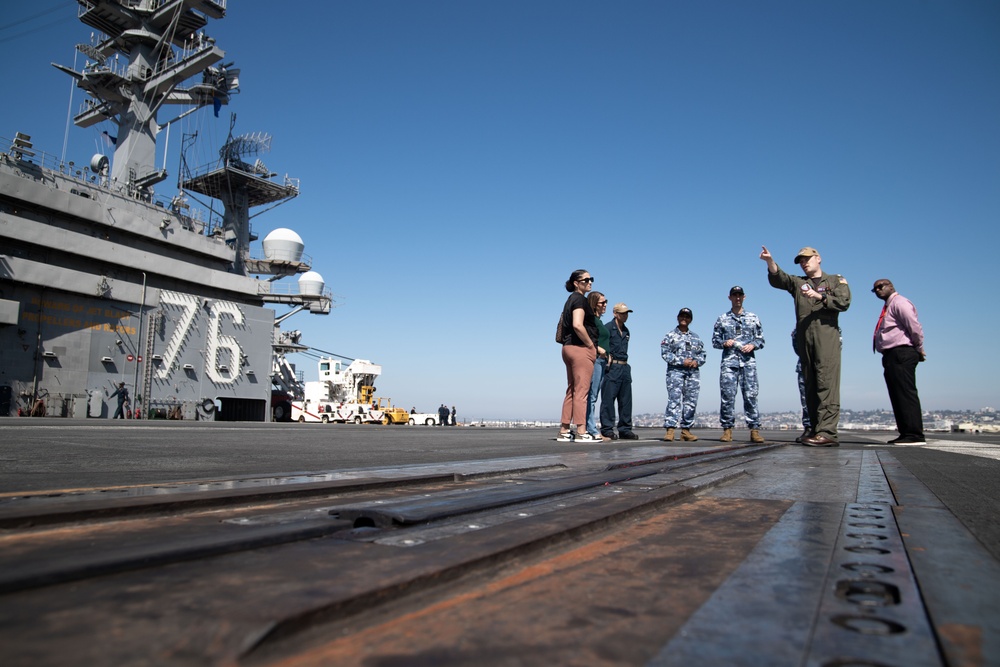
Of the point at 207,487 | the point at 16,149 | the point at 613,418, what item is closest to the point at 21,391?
the point at 16,149

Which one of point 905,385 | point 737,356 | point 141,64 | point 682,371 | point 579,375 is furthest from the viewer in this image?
point 141,64

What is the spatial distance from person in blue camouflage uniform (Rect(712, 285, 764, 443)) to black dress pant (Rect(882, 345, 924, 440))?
1.49 meters

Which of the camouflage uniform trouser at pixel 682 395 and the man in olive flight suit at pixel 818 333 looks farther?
the camouflage uniform trouser at pixel 682 395

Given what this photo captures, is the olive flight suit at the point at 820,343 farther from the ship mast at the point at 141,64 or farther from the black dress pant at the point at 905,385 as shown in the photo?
the ship mast at the point at 141,64

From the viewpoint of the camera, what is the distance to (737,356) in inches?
304

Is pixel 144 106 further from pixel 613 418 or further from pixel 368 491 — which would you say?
pixel 368 491

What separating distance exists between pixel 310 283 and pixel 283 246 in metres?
2.71


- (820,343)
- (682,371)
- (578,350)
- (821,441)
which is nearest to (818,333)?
(820,343)

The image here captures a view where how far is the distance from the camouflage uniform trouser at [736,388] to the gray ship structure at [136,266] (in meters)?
22.3

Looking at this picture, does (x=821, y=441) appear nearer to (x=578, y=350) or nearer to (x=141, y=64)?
(x=578, y=350)

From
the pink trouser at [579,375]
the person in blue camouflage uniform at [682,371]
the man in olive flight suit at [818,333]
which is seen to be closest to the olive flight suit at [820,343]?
the man in olive flight suit at [818,333]

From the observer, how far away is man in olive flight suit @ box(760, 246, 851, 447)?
6449mm

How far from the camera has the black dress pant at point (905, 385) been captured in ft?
23.3

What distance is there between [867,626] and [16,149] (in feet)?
98.4
